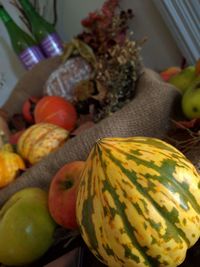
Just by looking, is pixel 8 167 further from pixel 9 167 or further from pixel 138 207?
pixel 138 207

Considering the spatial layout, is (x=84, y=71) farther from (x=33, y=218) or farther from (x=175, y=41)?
(x=33, y=218)

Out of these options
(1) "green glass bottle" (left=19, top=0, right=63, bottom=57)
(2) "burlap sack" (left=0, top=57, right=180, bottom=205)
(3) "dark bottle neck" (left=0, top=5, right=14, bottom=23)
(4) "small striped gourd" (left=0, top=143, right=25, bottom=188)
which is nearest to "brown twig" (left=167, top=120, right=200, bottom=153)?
(2) "burlap sack" (left=0, top=57, right=180, bottom=205)

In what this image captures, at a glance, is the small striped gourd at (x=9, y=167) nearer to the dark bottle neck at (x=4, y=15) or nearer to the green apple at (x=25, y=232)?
the green apple at (x=25, y=232)

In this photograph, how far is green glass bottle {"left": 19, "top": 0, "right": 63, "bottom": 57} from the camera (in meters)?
1.37

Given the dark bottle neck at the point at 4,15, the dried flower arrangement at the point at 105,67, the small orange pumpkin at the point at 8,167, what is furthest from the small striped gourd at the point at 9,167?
the dark bottle neck at the point at 4,15

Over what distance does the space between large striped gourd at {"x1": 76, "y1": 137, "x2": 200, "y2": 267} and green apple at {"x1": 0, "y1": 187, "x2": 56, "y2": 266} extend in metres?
0.16

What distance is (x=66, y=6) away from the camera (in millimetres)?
1487

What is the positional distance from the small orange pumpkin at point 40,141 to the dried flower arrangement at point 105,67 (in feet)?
0.29

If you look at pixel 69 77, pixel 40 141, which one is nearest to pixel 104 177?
pixel 40 141

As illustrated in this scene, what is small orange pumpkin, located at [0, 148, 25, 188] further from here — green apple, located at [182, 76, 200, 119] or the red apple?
green apple, located at [182, 76, 200, 119]

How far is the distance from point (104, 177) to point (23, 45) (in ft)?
3.94

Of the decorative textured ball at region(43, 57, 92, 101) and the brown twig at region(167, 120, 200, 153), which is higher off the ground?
the decorative textured ball at region(43, 57, 92, 101)

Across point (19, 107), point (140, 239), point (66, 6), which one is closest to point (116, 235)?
point (140, 239)

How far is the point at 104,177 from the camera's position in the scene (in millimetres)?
344
